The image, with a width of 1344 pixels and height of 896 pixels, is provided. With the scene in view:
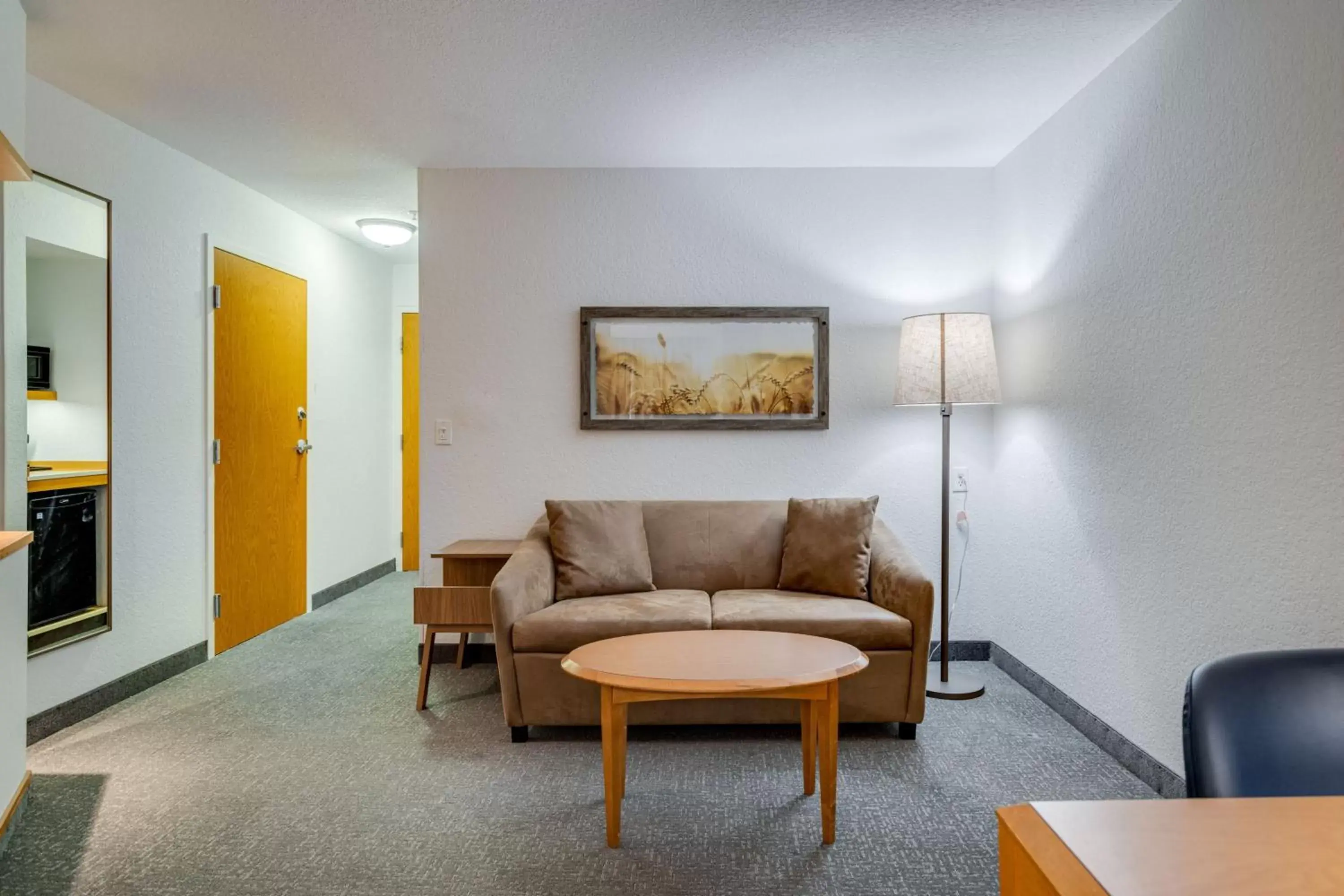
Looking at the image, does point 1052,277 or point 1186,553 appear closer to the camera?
point 1186,553

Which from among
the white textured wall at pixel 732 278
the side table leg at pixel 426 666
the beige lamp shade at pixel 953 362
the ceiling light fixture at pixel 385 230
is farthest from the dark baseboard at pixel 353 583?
the beige lamp shade at pixel 953 362

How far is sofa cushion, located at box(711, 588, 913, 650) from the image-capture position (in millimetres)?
2816

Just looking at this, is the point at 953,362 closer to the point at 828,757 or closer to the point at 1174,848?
the point at 828,757

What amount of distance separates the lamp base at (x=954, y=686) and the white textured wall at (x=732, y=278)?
0.36 meters

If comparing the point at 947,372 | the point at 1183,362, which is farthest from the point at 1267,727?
the point at 947,372

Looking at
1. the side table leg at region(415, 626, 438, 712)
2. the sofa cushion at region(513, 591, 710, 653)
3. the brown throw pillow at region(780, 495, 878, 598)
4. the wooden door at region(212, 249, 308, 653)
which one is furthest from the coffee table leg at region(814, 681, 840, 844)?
the wooden door at region(212, 249, 308, 653)

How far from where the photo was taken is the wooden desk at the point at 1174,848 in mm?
704

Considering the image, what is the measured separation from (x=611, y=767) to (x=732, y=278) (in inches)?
96.7

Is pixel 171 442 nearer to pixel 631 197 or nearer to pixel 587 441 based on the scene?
pixel 587 441

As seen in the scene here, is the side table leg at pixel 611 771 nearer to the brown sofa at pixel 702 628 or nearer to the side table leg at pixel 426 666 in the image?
the brown sofa at pixel 702 628

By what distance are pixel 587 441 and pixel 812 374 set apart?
3.80 ft

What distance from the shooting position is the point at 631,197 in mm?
3797

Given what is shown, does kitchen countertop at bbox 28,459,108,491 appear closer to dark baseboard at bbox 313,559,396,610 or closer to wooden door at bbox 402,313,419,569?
dark baseboard at bbox 313,559,396,610

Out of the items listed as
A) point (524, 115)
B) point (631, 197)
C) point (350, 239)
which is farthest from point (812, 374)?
point (350, 239)
